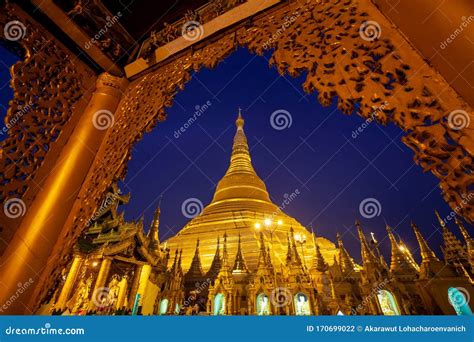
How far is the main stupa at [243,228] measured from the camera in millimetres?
16891

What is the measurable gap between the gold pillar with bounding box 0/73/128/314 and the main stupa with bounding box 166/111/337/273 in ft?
42.6

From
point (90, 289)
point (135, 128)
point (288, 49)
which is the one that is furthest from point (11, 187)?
point (90, 289)

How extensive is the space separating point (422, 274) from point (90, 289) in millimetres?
13470

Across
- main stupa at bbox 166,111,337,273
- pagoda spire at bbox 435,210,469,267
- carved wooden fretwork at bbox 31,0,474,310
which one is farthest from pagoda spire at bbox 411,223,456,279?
carved wooden fretwork at bbox 31,0,474,310

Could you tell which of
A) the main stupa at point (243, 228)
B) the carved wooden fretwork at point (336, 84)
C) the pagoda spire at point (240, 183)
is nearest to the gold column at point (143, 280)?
the main stupa at point (243, 228)

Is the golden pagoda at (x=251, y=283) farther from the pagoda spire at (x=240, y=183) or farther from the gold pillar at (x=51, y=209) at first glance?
the pagoda spire at (x=240, y=183)

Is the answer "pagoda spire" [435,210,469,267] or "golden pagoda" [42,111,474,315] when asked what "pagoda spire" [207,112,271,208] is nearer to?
"golden pagoda" [42,111,474,315]

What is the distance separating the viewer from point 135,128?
362cm

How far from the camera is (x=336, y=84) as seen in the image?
240 cm

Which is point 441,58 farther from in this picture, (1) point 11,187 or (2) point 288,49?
(1) point 11,187

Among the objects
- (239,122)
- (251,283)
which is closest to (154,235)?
(251,283)

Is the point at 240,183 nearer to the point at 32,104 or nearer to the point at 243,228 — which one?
the point at 243,228

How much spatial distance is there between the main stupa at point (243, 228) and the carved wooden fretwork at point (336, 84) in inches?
506

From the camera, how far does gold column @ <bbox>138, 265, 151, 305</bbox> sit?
1091cm
